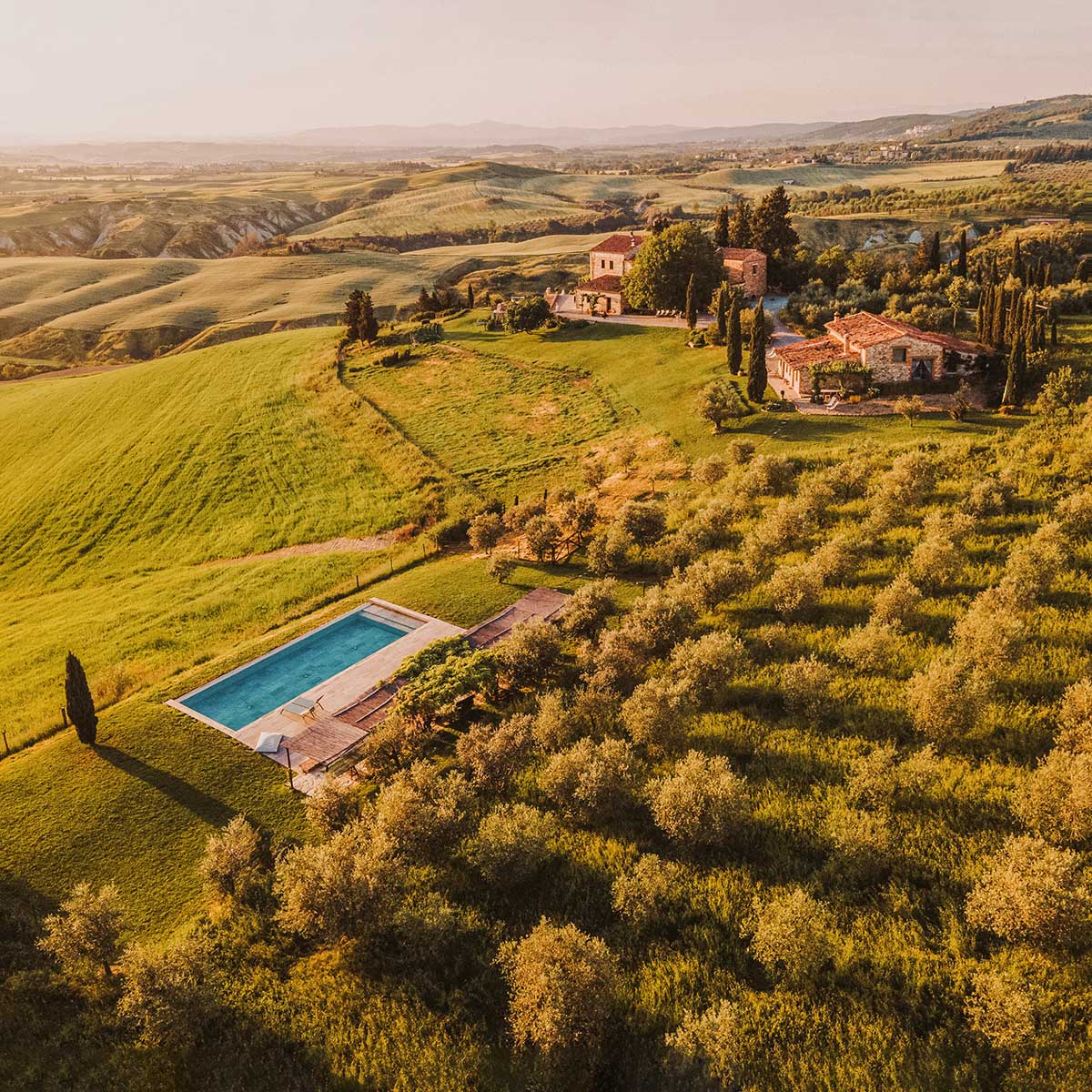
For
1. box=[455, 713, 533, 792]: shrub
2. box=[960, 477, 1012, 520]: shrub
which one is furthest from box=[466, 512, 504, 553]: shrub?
box=[960, 477, 1012, 520]: shrub

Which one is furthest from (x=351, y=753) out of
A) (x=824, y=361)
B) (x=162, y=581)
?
(x=824, y=361)

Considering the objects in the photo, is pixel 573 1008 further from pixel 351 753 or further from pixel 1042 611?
pixel 1042 611

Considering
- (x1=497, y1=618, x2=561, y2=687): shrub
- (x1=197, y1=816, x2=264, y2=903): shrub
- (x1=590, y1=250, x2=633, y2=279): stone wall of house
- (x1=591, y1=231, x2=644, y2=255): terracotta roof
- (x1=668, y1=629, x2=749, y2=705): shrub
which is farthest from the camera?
(x1=591, y1=231, x2=644, y2=255): terracotta roof

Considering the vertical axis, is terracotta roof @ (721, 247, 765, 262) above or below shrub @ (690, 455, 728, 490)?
above

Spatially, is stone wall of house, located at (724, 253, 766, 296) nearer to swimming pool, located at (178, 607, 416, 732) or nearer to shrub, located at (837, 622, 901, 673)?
swimming pool, located at (178, 607, 416, 732)

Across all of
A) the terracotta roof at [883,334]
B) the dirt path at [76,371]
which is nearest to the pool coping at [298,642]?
the terracotta roof at [883,334]

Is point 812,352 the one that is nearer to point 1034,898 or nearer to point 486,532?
point 486,532

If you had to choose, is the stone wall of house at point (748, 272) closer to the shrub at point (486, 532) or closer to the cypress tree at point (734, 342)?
the cypress tree at point (734, 342)
